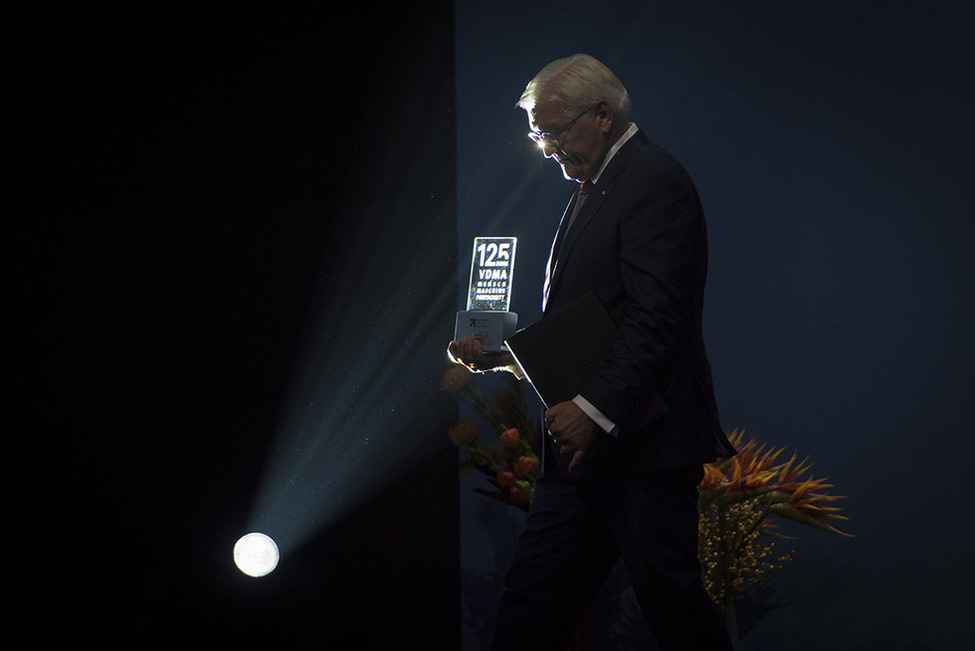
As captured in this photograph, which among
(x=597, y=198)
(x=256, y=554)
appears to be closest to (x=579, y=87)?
(x=597, y=198)

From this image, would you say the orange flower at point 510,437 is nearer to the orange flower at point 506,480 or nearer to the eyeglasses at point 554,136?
the orange flower at point 506,480

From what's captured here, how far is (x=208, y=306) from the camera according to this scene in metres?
2.20

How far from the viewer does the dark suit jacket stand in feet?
4.62

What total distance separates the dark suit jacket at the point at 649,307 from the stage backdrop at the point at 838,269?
918 mm

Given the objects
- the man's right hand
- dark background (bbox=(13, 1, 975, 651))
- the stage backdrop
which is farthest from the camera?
the stage backdrop

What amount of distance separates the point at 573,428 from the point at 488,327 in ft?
1.82

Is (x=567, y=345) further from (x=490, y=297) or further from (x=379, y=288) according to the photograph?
(x=379, y=288)

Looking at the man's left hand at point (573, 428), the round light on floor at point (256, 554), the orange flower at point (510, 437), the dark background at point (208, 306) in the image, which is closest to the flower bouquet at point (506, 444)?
the orange flower at point (510, 437)

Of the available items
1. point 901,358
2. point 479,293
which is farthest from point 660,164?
point 901,358

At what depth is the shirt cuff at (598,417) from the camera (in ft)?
4.56

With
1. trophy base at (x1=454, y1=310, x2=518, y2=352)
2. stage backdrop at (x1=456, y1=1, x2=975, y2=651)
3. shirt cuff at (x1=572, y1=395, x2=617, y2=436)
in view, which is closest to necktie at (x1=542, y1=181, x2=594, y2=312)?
trophy base at (x1=454, y1=310, x2=518, y2=352)

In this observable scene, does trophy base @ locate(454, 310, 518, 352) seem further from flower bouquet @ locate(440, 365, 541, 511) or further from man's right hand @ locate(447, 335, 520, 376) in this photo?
flower bouquet @ locate(440, 365, 541, 511)

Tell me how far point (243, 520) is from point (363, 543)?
1.35ft

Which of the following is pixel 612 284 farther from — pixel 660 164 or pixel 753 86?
pixel 753 86
